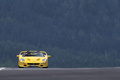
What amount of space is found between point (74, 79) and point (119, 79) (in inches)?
77.3

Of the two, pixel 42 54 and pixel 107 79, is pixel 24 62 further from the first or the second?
pixel 107 79

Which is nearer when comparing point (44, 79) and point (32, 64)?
point (44, 79)

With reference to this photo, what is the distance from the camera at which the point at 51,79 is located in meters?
20.5

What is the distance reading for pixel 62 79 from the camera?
67.7ft

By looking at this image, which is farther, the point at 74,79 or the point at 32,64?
the point at 32,64

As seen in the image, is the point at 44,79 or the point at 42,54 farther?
the point at 42,54

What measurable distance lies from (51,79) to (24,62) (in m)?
16.8

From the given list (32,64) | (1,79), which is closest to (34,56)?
(32,64)

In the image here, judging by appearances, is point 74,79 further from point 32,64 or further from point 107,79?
point 32,64

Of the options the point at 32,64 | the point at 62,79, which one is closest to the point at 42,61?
the point at 32,64

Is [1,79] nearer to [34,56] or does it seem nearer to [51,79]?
[51,79]

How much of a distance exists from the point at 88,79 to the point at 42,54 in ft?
60.6

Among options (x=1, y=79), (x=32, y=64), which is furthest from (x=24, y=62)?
(x=1, y=79)

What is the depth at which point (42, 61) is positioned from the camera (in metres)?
37.1
